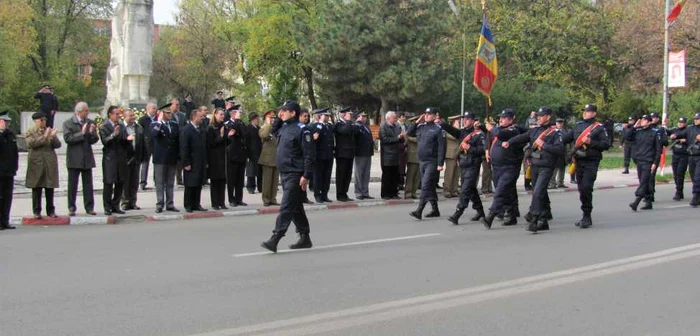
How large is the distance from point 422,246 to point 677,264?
3.25m

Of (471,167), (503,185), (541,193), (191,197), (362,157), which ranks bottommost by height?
(191,197)

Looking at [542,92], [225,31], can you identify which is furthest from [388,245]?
[225,31]

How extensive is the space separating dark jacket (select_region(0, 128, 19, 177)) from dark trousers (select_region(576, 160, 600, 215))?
31.0 ft

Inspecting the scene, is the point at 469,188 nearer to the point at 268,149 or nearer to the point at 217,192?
the point at 268,149

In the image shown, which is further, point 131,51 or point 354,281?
point 131,51

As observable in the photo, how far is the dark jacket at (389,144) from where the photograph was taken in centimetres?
1597

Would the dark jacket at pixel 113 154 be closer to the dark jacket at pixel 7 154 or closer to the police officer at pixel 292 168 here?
the dark jacket at pixel 7 154

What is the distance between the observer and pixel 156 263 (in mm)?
8617

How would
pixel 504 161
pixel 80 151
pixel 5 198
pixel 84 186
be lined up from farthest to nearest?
pixel 84 186, pixel 80 151, pixel 504 161, pixel 5 198

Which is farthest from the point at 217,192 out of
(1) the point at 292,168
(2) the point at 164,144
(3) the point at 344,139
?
(1) the point at 292,168

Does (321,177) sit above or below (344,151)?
below

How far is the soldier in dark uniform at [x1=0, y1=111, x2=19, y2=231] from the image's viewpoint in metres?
11.4

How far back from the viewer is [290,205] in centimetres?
934

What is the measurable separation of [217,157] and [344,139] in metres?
3.10
